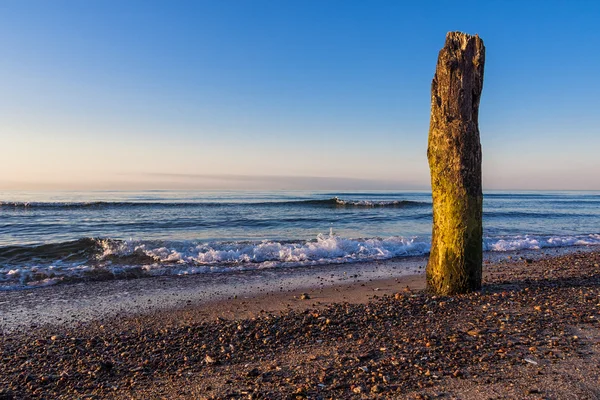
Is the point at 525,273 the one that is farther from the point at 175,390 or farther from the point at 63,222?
A: the point at 63,222

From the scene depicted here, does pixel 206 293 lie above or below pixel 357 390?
below

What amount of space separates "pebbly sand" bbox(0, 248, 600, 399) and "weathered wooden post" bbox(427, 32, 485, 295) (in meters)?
0.57

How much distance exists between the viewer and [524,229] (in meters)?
18.7

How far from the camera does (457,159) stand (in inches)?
221

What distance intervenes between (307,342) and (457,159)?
337 cm

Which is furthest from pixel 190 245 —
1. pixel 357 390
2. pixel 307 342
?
pixel 357 390

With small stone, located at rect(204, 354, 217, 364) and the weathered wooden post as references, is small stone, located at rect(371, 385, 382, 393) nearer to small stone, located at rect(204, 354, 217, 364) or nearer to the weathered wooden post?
small stone, located at rect(204, 354, 217, 364)

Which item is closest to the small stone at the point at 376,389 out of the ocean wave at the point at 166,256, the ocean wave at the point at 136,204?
the ocean wave at the point at 166,256

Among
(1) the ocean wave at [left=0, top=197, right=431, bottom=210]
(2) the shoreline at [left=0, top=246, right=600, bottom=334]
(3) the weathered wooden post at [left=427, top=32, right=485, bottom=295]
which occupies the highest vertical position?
(3) the weathered wooden post at [left=427, top=32, right=485, bottom=295]

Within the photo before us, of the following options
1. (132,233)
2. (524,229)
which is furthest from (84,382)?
(524,229)

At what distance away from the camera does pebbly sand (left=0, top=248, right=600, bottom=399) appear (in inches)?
129

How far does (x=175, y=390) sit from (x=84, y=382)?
3.08 ft

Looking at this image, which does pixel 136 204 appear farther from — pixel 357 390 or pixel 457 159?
pixel 357 390

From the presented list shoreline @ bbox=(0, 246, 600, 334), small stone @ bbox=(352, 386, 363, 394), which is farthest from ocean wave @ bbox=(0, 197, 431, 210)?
small stone @ bbox=(352, 386, 363, 394)
